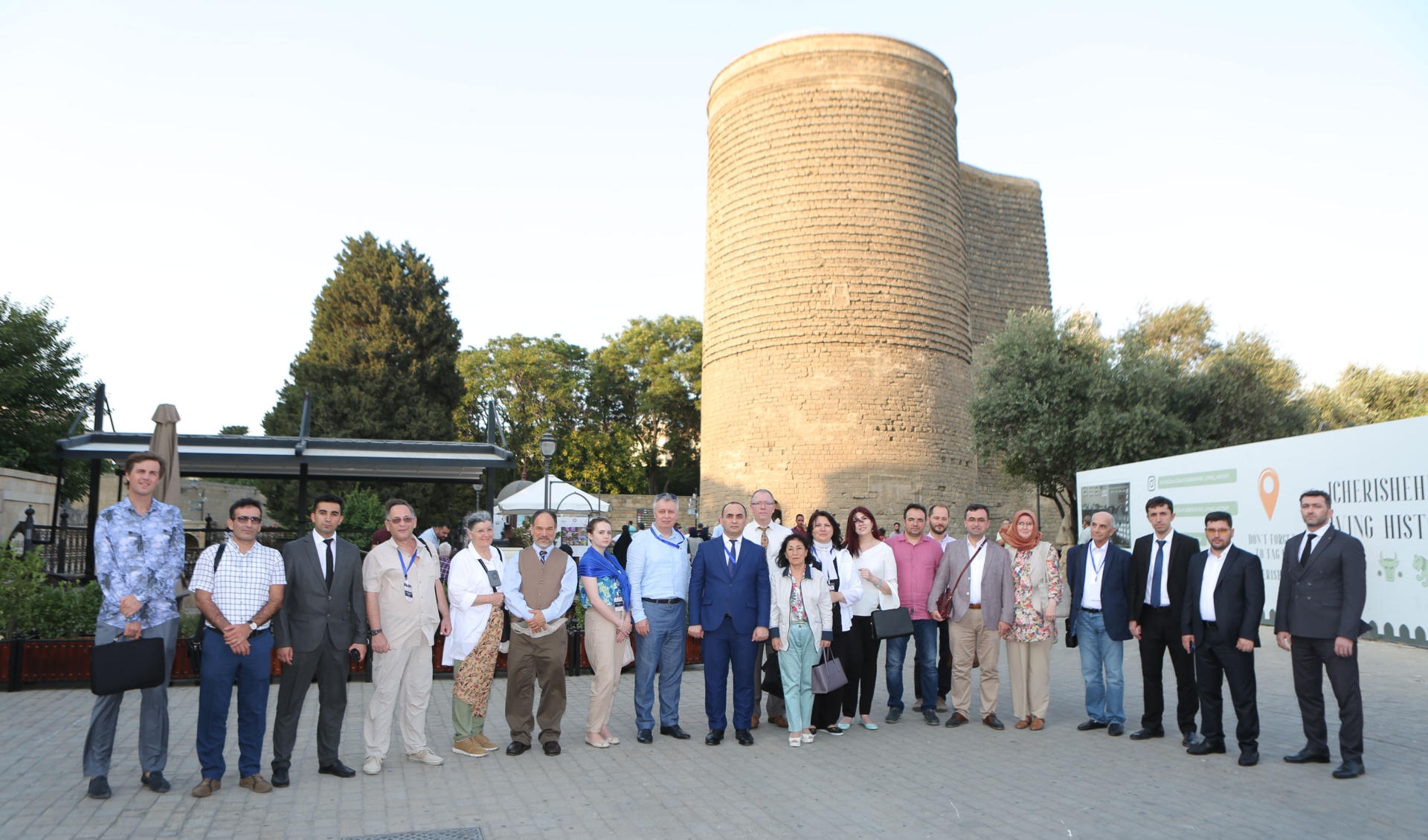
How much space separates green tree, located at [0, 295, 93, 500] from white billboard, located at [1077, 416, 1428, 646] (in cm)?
1998

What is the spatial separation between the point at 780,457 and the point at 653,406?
63.3ft

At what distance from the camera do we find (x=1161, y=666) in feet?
21.4

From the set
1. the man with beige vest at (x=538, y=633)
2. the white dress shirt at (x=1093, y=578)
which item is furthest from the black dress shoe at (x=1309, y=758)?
the man with beige vest at (x=538, y=633)

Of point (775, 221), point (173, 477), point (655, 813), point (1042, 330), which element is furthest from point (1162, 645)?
point (775, 221)

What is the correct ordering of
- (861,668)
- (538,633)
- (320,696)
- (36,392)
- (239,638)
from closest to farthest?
(239,638) < (320,696) < (538,633) < (861,668) < (36,392)

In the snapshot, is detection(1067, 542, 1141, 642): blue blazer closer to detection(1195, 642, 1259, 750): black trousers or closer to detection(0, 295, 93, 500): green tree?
detection(1195, 642, 1259, 750): black trousers

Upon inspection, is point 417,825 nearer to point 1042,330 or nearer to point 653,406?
point 1042,330

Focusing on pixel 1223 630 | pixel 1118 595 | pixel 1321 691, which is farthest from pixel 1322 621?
pixel 1118 595

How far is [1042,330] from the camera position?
21.3 metres

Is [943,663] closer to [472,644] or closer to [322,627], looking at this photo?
[472,644]

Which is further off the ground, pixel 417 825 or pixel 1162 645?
pixel 1162 645

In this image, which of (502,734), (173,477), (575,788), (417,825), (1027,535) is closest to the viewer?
(417,825)

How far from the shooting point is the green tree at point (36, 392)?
1967 centimetres

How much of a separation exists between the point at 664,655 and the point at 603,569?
74 cm
